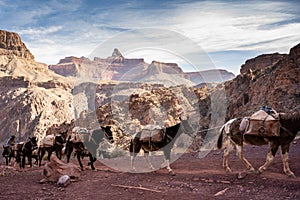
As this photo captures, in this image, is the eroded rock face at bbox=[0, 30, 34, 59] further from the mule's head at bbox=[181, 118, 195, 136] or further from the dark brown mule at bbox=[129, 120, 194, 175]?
the mule's head at bbox=[181, 118, 195, 136]

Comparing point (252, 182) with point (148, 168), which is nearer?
point (252, 182)

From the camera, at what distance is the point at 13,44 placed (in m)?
160

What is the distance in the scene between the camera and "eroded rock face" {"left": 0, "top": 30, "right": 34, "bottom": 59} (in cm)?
15588

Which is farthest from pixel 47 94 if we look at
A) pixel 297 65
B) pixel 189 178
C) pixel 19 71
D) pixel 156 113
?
Result: pixel 189 178

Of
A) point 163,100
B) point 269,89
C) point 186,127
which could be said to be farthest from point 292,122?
point 163,100

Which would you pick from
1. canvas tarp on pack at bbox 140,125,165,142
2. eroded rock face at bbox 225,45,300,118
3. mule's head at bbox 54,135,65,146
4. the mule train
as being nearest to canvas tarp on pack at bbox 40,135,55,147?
mule's head at bbox 54,135,65,146

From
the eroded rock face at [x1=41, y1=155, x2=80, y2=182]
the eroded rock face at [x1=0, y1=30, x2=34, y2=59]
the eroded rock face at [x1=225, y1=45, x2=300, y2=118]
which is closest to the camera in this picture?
the eroded rock face at [x1=41, y1=155, x2=80, y2=182]

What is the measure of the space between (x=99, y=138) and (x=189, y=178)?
606 cm

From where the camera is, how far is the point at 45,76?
138 m

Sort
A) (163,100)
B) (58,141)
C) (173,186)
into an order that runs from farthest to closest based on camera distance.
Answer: (163,100), (58,141), (173,186)

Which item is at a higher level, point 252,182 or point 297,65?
point 297,65

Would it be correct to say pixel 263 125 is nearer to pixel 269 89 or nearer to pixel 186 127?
pixel 186 127

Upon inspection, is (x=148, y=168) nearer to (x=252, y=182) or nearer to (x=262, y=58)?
(x=252, y=182)

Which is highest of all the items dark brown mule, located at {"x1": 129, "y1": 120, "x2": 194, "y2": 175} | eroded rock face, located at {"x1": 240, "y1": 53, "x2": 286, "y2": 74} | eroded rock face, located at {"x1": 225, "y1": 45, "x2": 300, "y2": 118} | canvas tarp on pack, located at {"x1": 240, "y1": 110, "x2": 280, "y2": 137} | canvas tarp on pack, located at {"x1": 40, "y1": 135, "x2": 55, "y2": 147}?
eroded rock face, located at {"x1": 240, "y1": 53, "x2": 286, "y2": 74}
